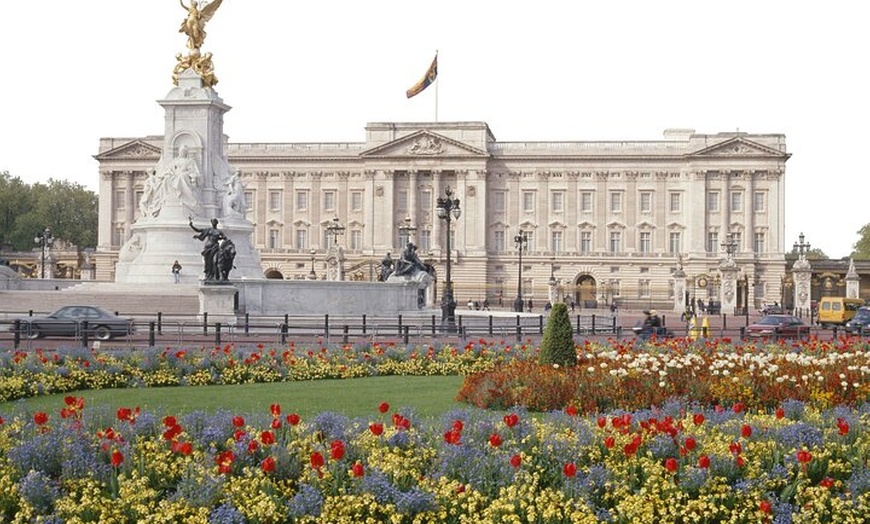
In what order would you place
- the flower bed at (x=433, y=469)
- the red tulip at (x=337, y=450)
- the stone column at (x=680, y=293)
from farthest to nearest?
the stone column at (x=680, y=293) → the red tulip at (x=337, y=450) → the flower bed at (x=433, y=469)

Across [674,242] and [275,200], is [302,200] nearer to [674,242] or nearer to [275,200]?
[275,200]

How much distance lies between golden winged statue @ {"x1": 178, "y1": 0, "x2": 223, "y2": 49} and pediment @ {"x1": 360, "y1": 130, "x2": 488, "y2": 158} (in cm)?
5299

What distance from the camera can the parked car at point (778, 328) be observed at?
34.1 meters

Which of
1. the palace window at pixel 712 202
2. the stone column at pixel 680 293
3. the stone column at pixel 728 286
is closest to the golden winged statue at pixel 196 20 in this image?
the stone column at pixel 728 286

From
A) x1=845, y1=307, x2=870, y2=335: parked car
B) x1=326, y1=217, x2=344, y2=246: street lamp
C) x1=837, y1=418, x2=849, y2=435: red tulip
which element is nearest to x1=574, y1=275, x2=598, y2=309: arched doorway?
x1=326, y1=217, x2=344, y2=246: street lamp

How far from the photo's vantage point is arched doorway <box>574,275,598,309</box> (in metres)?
96.8

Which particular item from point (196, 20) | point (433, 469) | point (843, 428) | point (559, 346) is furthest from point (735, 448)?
point (196, 20)

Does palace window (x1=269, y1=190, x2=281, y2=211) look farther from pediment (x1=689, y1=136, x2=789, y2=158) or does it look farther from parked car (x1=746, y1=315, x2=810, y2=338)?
parked car (x1=746, y1=315, x2=810, y2=338)

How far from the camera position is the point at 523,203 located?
98.7 metres

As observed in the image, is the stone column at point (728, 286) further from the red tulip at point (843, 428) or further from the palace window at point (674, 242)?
the red tulip at point (843, 428)

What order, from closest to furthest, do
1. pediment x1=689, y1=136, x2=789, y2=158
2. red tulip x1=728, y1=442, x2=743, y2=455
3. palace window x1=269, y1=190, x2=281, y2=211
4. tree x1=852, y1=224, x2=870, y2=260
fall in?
red tulip x1=728, y1=442, x2=743, y2=455
pediment x1=689, y1=136, x2=789, y2=158
palace window x1=269, y1=190, x2=281, y2=211
tree x1=852, y1=224, x2=870, y2=260

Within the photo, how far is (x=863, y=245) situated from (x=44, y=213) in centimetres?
9115

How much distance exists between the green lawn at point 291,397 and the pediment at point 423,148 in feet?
254

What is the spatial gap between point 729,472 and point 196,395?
9.89m
